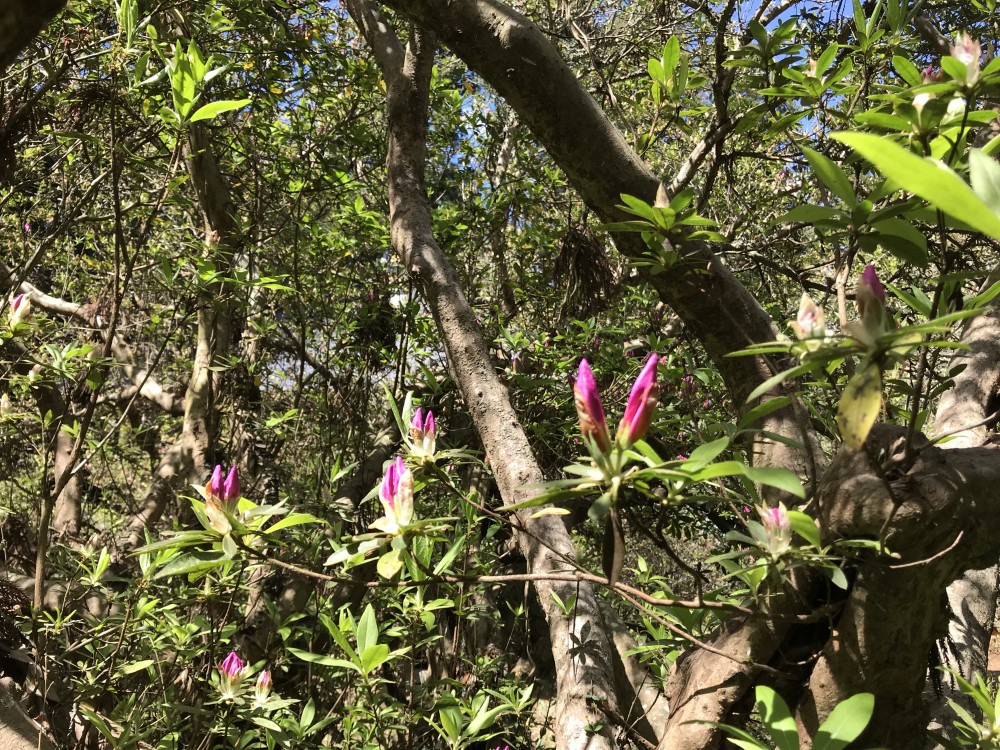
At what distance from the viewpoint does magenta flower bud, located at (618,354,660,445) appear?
834mm

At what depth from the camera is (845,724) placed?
0.87m

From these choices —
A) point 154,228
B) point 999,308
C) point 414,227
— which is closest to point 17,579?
point 414,227

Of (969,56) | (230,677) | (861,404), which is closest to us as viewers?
(861,404)

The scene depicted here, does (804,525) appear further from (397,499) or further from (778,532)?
(397,499)

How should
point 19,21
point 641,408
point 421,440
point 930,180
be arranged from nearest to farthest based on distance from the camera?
1. point 930,180
2. point 19,21
3. point 641,408
4. point 421,440

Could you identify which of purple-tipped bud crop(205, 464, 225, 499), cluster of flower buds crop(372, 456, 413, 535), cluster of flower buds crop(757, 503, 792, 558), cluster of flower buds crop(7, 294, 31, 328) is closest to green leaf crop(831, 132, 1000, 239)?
cluster of flower buds crop(757, 503, 792, 558)

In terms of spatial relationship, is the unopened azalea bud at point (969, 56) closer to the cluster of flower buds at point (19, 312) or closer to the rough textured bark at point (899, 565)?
the rough textured bark at point (899, 565)

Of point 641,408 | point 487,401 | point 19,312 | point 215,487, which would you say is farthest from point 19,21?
point 19,312

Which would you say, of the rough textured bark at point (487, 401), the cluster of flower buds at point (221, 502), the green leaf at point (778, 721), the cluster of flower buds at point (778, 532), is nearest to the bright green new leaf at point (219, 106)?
the rough textured bark at point (487, 401)

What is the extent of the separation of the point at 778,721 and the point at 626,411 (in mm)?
491

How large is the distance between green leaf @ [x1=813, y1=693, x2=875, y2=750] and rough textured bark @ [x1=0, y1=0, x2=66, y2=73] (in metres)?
1.15

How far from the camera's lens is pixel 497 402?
1.99m

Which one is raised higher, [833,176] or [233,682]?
[833,176]

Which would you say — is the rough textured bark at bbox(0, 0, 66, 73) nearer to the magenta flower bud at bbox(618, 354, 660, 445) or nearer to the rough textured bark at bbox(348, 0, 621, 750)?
the magenta flower bud at bbox(618, 354, 660, 445)
